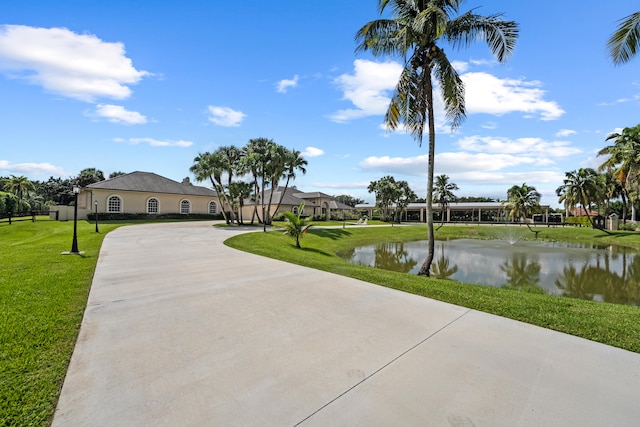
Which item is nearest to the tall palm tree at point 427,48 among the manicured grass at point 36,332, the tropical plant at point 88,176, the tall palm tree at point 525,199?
the manicured grass at point 36,332

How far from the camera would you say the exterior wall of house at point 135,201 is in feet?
103

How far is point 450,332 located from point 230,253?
8.83 meters

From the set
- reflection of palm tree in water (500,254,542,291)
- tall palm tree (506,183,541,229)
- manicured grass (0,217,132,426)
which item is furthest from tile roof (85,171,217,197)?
tall palm tree (506,183,541,229)

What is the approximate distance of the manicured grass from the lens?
8.38ft

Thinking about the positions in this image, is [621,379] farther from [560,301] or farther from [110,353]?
[110,353]

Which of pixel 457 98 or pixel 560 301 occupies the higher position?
pixel 457 98

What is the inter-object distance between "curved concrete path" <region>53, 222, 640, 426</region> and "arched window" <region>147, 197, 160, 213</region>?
111 feet

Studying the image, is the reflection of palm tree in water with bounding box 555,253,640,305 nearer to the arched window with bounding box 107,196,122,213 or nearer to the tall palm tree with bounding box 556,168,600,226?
the tall palm tree with bounding box 556,168,600,226

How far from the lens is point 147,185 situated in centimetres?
3559

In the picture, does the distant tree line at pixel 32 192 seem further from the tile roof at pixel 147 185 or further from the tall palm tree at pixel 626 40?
the tall palm tree at pixel 626 40

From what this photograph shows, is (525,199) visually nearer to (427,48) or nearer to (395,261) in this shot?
(395,261)

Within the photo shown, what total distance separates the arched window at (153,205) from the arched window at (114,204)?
→ 2982 millimetres

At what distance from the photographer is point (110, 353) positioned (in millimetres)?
3447

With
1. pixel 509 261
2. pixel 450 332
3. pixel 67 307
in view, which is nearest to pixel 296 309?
pixel 450 332
